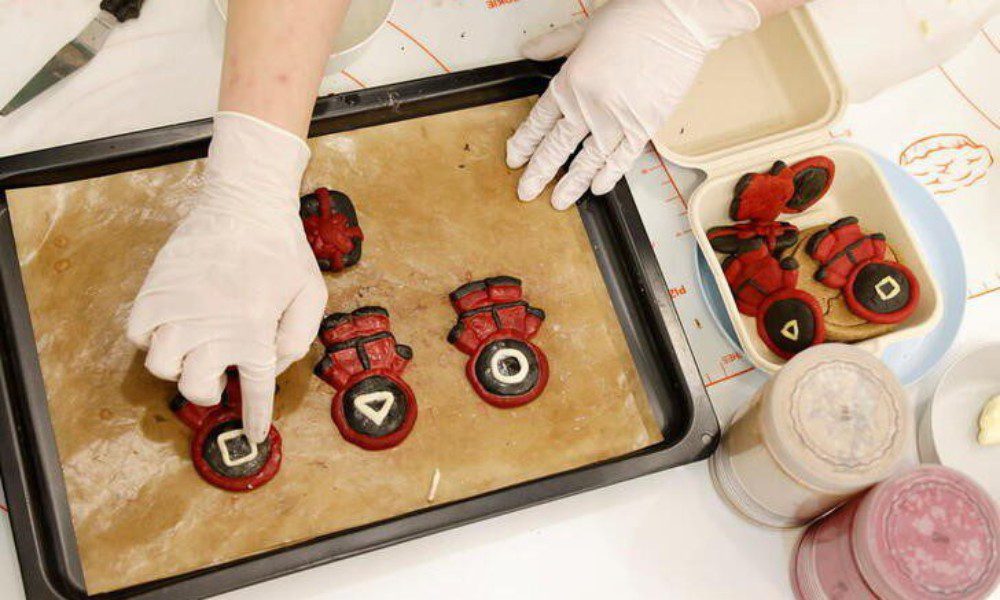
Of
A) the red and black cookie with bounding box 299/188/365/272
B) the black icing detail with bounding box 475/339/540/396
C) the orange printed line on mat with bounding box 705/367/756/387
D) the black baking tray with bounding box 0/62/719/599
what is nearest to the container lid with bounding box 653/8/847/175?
the black baking tray with bounding box 0/62/719/599

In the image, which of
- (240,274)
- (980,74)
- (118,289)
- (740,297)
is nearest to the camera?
(240,274)

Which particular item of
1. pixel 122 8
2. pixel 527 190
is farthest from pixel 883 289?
pixel 122 8

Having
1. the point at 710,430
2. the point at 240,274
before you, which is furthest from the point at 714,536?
the point at 240,274

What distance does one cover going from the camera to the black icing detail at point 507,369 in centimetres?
127

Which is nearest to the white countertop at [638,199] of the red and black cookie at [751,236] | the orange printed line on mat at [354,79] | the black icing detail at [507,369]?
the orange printed line on mat at [354,79]

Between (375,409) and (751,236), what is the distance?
0.72 m

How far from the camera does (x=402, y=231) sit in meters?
1.36

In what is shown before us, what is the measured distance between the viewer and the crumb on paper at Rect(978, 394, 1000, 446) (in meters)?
1.33

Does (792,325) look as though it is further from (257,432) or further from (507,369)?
(257,432)

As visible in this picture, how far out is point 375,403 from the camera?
1235 mm

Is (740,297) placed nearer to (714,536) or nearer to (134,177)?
(714,536)

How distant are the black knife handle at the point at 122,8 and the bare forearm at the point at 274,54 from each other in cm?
44

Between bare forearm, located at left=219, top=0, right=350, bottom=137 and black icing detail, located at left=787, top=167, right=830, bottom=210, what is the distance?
852 millimetres

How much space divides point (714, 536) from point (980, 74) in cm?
115
